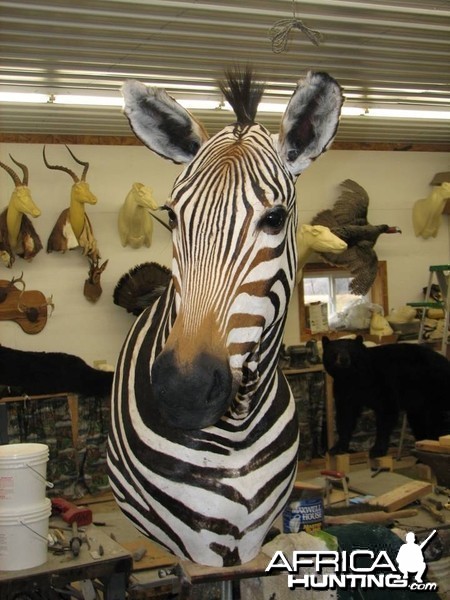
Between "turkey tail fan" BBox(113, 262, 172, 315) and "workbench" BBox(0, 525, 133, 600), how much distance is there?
9.75ft

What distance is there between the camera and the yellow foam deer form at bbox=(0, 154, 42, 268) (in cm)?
554

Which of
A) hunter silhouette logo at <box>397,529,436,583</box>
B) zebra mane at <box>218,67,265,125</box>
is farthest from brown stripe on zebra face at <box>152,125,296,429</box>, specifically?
hunter silhouette logo at <box>397,529,436,583</box>

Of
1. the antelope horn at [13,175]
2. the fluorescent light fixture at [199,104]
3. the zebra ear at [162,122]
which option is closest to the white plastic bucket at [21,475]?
the zebra ear at [162,122]

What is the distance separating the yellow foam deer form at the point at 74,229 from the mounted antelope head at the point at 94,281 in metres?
0.08

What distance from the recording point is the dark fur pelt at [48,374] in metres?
5.45

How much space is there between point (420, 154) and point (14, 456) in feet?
19.4

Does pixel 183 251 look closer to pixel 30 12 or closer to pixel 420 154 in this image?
pixel 30 12

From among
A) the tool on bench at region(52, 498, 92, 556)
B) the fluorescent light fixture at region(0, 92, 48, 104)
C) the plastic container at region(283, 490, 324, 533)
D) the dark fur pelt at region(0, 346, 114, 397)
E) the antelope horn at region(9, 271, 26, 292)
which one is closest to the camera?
the plastic container at region(283, 490, 324, 533)

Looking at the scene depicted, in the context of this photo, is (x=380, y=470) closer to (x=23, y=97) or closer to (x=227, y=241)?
(x=23, y=97)

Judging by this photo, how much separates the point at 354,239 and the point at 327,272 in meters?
0.69

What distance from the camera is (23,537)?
295 centimetres

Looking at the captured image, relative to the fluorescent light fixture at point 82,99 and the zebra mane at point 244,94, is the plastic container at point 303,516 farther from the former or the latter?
the fluorescent light fixture at point 82,99

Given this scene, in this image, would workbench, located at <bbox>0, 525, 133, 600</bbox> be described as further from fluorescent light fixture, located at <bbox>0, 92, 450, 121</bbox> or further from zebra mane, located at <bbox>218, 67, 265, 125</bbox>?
fluorescent light fixture, located at <bbox>0, 92, 450, 121</bbox>

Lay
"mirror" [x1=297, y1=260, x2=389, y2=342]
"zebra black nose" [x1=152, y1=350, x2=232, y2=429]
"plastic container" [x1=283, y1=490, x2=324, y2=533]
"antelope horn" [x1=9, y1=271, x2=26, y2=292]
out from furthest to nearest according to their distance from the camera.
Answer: "mirror" [x1=297, y1=260, x2=389, y2=342], "antelope horn" [x1=9, y1=271, x2=26, y2=292], "plastic container" [x1=283, y1=490, x2=324, y2=533], "zebra black nose" [x1=152, y1=350, x2=232, y2=429]
